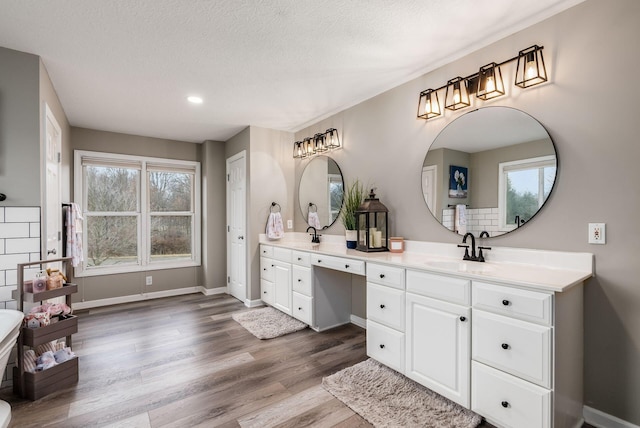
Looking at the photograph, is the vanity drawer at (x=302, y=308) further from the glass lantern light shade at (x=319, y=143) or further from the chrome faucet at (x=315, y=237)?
the glass lantern light shade at (x=319, y=143)

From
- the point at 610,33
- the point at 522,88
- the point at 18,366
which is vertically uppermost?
the point at 610,33

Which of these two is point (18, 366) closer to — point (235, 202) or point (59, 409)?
point (59, 409)

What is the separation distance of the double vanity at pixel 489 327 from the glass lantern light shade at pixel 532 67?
107 centimetres

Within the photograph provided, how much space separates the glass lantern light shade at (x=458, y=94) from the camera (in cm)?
231

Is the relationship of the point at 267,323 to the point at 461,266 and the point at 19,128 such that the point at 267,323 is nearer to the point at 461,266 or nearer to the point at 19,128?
the point at 461,266

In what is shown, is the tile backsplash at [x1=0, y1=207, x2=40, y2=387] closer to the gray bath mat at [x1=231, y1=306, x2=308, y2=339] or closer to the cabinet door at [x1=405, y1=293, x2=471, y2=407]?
the gray bath mat at [x1=231, y1=306, x2=308, y2=339]

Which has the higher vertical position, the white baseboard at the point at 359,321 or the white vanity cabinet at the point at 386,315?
the white vanity cabinet at the point at 386,315

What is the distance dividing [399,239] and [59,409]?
105 inches

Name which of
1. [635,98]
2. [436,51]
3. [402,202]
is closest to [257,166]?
[402,202]

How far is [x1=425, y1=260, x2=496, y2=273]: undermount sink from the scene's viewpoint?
1.90 m

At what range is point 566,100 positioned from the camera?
6.10 ft

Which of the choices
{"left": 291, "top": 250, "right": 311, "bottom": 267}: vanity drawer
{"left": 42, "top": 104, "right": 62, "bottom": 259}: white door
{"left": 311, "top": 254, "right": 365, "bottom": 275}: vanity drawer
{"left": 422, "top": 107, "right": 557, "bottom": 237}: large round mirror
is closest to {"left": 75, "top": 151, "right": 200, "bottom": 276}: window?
{"left": 42, "top": 104, "right": 62, "bottom": 259}: white door

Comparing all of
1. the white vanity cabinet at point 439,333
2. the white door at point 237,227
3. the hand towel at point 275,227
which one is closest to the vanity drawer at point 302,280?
the hand towel at point 275,227

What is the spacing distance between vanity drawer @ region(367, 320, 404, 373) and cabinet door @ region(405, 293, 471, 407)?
66 millimetres
